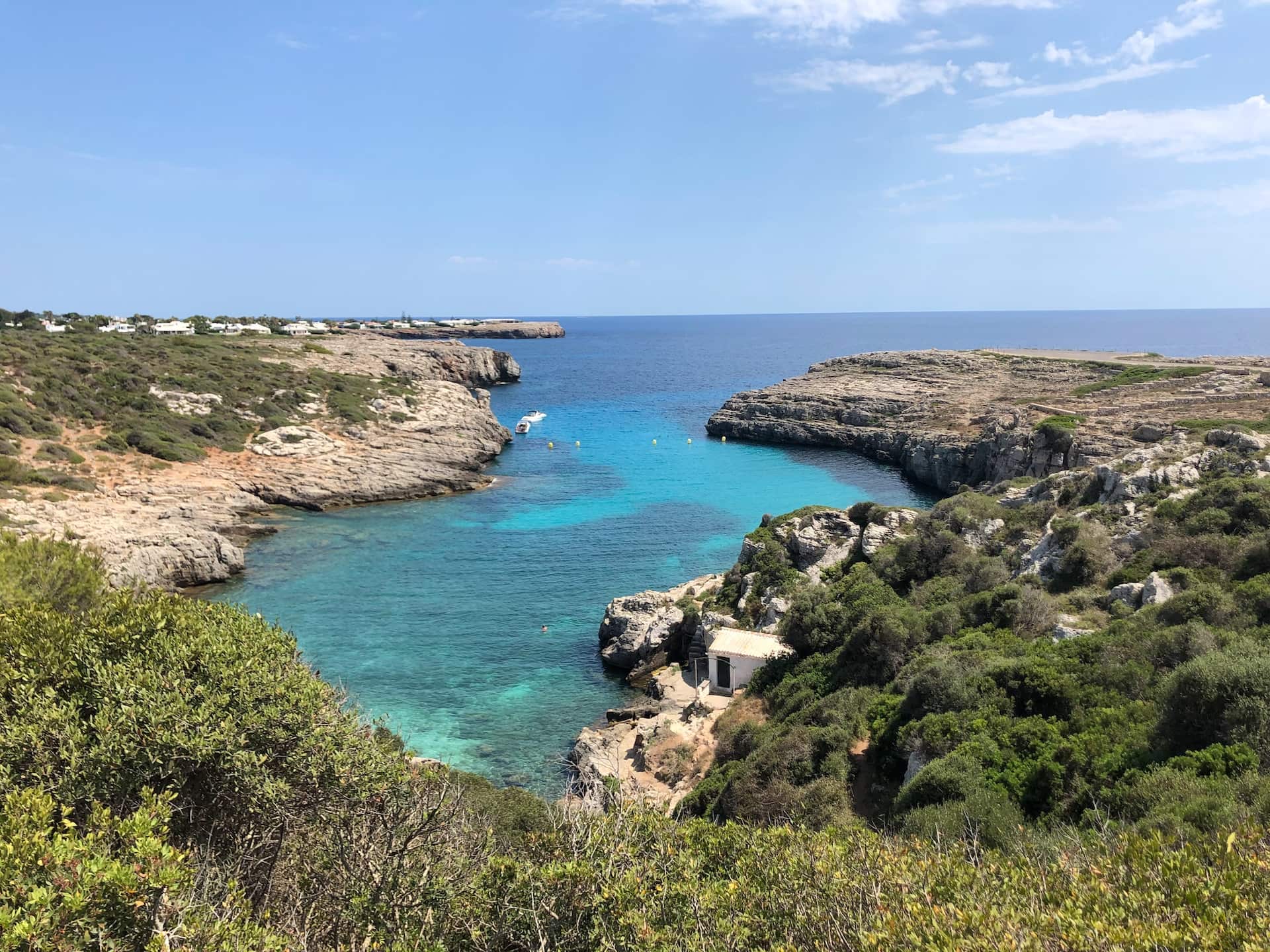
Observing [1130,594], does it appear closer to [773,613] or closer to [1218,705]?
[1218,705]

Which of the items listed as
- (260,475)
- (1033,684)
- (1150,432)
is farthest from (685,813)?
(260,475)

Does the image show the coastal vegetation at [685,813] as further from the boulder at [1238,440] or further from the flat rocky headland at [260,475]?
the flat rocky headland at [260,475]

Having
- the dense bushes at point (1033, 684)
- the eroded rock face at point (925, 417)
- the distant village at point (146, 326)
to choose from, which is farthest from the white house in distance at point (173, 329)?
the dense bushes at point (1033, 684)

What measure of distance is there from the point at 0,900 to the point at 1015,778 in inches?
525

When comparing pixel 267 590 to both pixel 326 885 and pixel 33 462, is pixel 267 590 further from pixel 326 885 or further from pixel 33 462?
pixel 326 885

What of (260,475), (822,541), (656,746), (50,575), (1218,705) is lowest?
(656,746)

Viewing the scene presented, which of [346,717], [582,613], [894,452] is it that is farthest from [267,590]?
[894,452]

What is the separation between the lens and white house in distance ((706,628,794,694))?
25.5 meters

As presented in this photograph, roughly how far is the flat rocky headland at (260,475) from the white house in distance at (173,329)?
27.2 metres

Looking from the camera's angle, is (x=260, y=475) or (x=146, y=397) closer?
(x=260, y=475)

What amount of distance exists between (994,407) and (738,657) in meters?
53.8

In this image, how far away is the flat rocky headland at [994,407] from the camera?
4838cm

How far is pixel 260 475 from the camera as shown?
171ft

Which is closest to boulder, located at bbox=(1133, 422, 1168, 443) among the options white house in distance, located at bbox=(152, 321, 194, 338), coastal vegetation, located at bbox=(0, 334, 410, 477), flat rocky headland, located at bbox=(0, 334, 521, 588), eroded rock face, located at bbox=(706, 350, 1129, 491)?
eroded rock face, located at bbox=(706, 350, 1129, 491)
